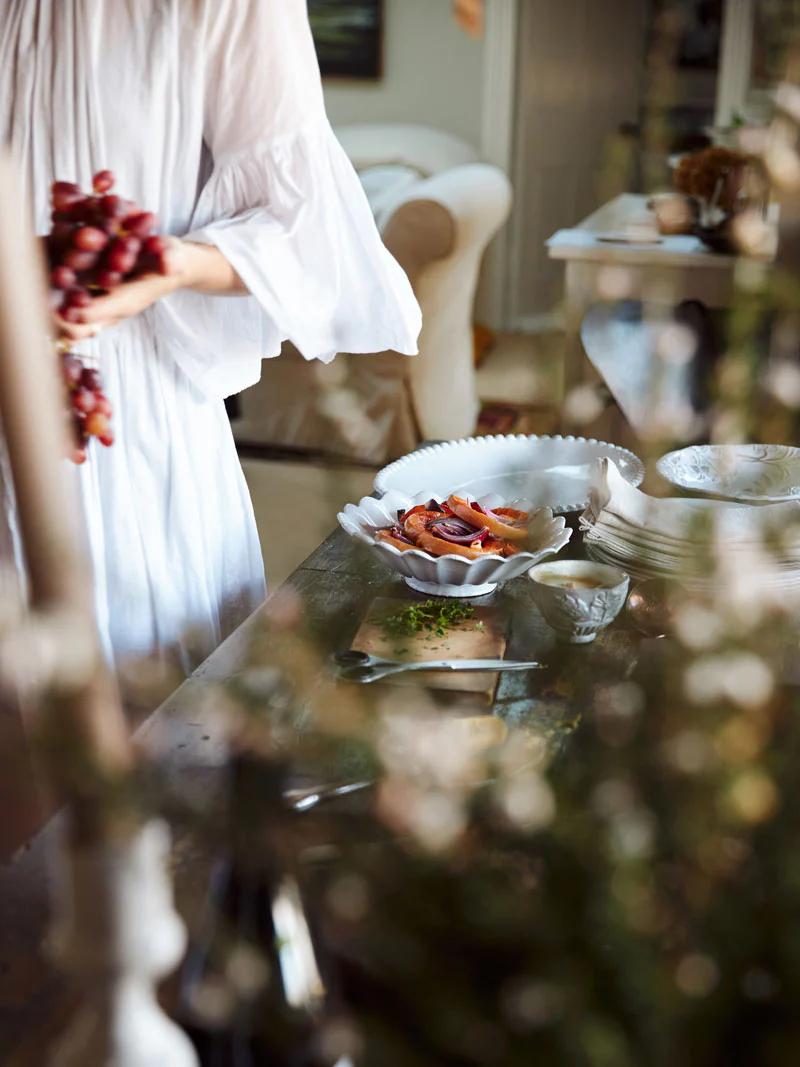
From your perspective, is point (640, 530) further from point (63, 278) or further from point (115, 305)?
point (63, 278)

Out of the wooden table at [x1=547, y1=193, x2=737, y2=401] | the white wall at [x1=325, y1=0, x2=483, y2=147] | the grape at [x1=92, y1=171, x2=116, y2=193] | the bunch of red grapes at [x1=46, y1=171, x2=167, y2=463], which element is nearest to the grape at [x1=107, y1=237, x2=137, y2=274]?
the bunch of red grapes at [x1=46, y1=171, x2=167, y2=463]

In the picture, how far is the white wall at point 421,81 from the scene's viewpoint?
4.71 metres

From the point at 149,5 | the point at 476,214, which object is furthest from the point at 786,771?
the point at 476,214

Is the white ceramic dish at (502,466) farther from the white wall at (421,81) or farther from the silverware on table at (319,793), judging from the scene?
the white wall at (421,81)

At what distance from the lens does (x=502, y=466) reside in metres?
1.44

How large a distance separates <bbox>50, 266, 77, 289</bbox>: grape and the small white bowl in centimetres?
64

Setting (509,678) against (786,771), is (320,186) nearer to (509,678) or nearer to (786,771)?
(509,678)

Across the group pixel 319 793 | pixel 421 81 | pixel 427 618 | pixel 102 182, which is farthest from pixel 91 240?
pixel 421 81

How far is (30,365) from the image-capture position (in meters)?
0.28

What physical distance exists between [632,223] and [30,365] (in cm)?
268

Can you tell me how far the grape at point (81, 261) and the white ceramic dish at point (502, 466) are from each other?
853 mm

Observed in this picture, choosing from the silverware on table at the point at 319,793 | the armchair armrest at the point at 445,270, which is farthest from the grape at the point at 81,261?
the armchair armrest at the point at 445,270

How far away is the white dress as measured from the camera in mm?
1139

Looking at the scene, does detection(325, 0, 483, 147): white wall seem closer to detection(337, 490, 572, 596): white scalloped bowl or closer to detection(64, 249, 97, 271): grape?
detection(337, 490, 572, 596): white scalloped bowl
